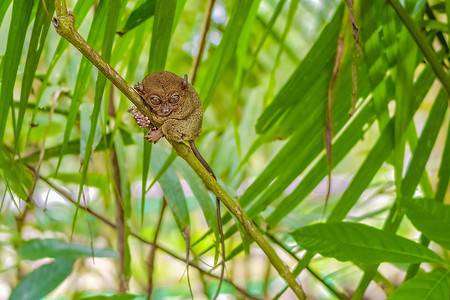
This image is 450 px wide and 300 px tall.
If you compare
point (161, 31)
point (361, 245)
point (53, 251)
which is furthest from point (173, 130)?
point (53, 251)

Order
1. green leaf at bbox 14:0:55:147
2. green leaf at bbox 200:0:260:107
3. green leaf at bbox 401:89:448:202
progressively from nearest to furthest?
1. green leaf at bbox 14:0:55:147
2. green leaf at bbox 200:0:260:107
3. green leaf at bbox 401:89:448:202

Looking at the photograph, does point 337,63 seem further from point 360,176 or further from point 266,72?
point 266,72

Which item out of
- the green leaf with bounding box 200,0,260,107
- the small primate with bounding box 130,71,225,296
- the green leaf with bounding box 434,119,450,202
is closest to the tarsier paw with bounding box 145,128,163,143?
the small primate with bounding box 130,71,225,296

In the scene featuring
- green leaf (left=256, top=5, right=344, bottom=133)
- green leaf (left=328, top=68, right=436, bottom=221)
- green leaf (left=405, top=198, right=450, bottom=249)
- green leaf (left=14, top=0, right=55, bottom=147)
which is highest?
green leaf (left=256, top=5, right=344, bottom=133)

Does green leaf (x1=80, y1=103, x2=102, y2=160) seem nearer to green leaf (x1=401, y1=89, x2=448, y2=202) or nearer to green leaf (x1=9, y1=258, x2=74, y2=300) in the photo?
green leaf (x1=9, y1=258, x2=74, y2=300)

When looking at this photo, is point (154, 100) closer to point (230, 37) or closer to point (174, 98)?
point (174, 98)

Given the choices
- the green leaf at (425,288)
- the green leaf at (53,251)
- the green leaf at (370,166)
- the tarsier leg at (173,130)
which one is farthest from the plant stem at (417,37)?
the green leaf at (53,251)
